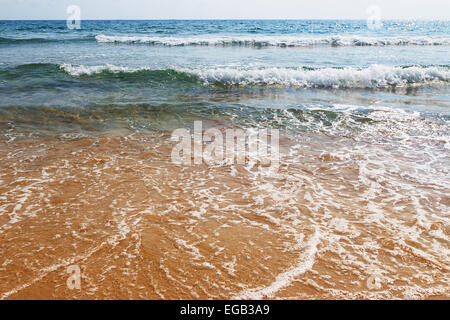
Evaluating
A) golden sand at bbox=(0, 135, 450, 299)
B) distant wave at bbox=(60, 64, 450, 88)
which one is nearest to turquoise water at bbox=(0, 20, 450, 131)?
distant wave at bbox=(60, 64, 450, 88)

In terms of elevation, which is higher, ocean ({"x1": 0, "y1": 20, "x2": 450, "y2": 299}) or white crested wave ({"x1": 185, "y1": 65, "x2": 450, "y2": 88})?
white crested wave ({"x1": 185, "y1": 65, "x2": 450, "y2": 88})

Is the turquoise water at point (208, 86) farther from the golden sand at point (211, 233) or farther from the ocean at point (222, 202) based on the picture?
the golden sand at point (211, 233)

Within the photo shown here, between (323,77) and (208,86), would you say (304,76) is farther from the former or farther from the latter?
(208,86)

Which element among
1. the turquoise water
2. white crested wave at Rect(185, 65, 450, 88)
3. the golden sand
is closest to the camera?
the golden sand

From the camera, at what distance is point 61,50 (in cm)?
1886

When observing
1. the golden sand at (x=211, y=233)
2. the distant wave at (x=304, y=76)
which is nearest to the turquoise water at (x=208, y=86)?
the distant wave at (x=304, y=76)

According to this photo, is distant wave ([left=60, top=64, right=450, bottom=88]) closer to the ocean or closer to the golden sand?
the ocean

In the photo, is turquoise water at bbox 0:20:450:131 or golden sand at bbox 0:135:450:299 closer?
golden sand at bbox 0:135:450:299

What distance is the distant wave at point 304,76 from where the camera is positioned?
38.7ft

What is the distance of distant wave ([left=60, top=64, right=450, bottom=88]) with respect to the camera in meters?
11.8

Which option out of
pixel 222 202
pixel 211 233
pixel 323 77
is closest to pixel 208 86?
pixel 323 77

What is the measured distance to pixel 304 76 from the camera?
12.0 meters

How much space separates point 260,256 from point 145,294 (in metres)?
1.06
